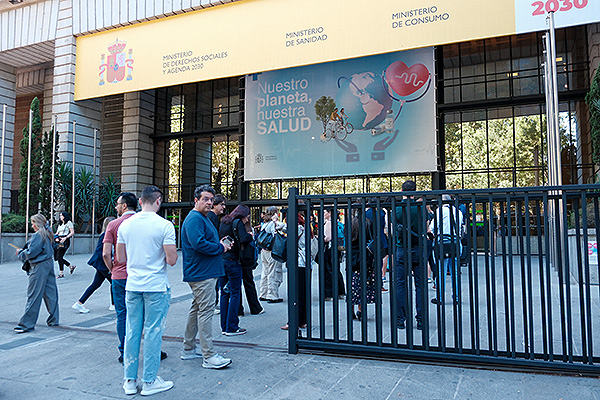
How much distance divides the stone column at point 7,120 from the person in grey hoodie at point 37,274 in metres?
19.1

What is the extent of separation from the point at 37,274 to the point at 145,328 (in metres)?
3.06

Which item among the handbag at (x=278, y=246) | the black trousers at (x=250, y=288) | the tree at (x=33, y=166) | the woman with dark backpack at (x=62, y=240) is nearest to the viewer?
the handbag at (x=278, y=246)

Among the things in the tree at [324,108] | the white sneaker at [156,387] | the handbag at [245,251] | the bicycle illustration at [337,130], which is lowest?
the white sneaker at [156,387]

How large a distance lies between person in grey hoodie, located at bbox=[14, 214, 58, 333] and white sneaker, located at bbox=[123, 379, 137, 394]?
2.96 metres

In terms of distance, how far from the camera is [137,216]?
12.6 ft

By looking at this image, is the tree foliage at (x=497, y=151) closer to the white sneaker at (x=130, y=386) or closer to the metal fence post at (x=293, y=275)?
the metal fence post at (x=293, y=275)

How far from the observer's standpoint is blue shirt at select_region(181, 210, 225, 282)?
4191 millimetres

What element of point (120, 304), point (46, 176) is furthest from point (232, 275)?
point (46, 176)

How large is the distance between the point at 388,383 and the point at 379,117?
1423 cm

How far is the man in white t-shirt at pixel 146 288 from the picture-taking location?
372 centimetres

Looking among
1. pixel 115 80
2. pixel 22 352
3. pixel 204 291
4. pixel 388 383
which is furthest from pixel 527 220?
pixel 115 80

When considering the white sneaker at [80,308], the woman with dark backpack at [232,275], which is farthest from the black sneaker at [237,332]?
the white sneaker at [80,308]

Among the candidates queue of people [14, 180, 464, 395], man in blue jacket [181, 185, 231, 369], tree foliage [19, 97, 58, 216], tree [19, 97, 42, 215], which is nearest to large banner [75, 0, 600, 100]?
tree [19, 97, 42, 215]

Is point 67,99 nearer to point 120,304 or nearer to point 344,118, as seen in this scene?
point 344,118
